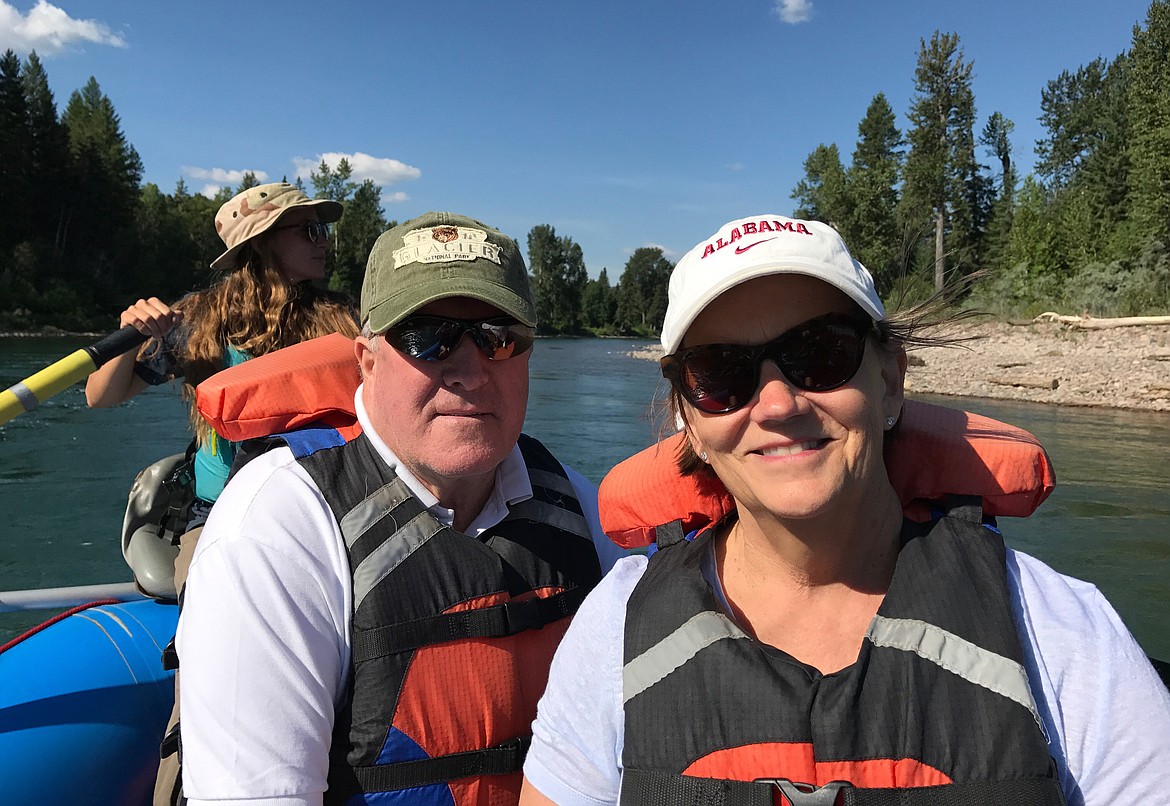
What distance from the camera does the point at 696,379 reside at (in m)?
1.24

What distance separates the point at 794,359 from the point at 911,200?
36058 millimetres

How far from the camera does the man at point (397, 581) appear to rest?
1328 millimetres

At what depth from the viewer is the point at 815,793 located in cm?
105

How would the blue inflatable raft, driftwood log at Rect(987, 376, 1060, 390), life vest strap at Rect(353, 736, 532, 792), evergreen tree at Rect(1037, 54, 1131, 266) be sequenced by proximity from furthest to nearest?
evergreen tree at Rect(1037, 54, 1131, 266) < driftwood log at Rect(987, 376, 1060, 390) < the blue inflatable raft < life vest strap at Rect(353, 736, 532, 792)

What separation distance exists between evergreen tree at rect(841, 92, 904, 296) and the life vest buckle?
31196 millimetres

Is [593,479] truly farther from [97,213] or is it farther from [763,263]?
[97,213]

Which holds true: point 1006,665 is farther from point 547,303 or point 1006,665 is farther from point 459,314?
point 547,303

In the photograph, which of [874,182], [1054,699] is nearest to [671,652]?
[1054,699]

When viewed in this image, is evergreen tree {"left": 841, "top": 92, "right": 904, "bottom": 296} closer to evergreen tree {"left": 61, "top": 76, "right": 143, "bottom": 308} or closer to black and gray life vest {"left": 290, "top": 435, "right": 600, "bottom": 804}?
black and gray life vest {"left": 290, "top": 435, "right": 600, "bottom": 804}

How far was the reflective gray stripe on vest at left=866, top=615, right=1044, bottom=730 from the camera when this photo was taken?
104 centimetres

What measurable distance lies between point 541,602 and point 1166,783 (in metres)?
1.06

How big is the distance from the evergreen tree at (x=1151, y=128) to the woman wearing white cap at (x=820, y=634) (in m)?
28.7

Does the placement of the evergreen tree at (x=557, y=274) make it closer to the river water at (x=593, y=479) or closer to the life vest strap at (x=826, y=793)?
the river water at (x=593, y=479)

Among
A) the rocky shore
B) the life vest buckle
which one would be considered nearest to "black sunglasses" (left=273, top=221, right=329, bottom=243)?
the life vest buckle
